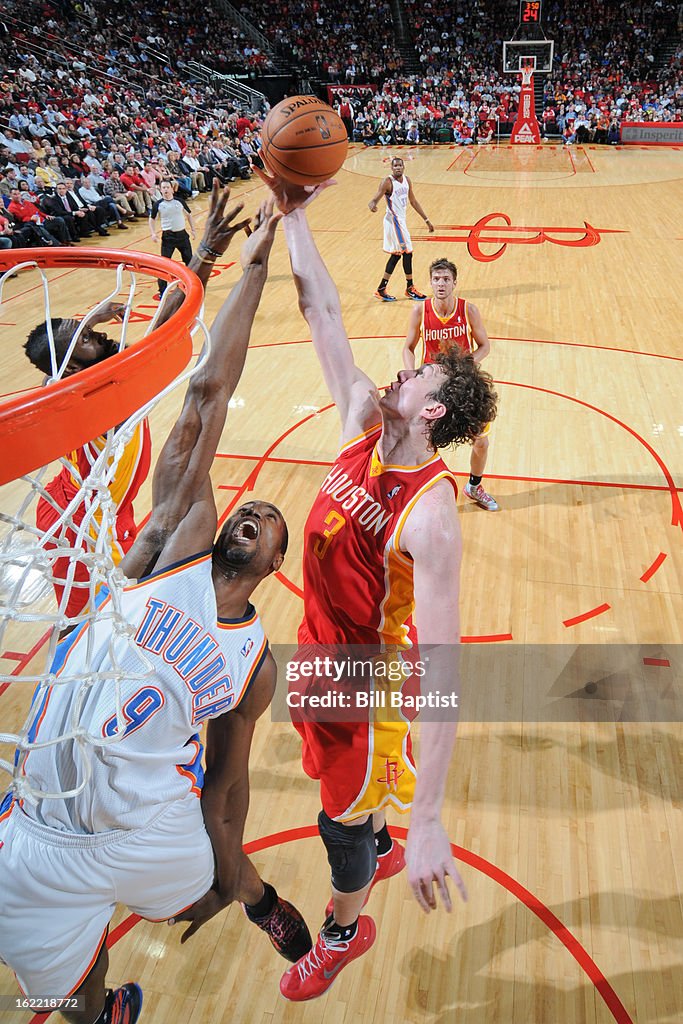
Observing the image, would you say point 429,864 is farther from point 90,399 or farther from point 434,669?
point 90,399

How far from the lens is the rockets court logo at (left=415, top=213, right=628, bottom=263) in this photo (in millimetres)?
11594

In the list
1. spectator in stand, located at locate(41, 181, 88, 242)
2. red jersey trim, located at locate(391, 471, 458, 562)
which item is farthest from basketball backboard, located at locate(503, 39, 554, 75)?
red jersey trim, located at locate(391, 471, 458, 562)

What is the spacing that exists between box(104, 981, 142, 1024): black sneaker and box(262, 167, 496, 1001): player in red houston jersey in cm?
52

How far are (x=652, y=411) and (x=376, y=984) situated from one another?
212 inches

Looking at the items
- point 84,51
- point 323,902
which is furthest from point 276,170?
point 84,51

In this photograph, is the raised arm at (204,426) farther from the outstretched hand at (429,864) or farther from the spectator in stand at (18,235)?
the spectator in stand at (18,235)

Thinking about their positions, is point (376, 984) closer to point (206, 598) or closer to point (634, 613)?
point (206, 598)

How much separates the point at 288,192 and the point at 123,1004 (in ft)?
9.87

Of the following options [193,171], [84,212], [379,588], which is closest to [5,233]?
[84,212]

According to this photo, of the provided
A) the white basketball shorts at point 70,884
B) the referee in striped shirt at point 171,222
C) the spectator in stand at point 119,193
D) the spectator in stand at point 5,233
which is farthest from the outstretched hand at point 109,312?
the spectator in stand at point 119,193

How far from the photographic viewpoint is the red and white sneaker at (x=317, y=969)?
8.61 ft

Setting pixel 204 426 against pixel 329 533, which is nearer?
pixel 204 426

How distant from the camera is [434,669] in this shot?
2094 mm

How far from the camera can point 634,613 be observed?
4.34 meters
